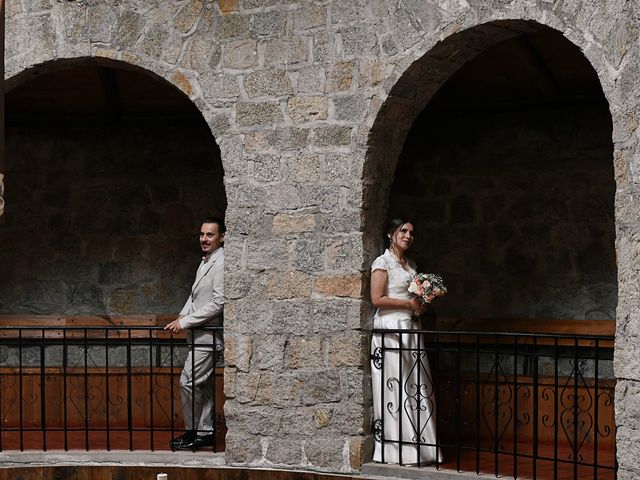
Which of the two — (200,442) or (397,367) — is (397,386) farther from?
(200,442)

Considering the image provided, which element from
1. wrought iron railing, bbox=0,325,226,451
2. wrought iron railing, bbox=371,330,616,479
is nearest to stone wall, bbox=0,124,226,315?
wrought iron railing, bbox=0,325,226,451

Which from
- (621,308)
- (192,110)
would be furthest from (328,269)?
(192,110)

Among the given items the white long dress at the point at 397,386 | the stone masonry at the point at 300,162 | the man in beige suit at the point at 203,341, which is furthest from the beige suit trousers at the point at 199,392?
the white long dress at the point at 397,386

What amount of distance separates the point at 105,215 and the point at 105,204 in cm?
9

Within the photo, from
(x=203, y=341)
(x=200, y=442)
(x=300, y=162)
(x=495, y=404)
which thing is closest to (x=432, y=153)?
(x=300, y=162)

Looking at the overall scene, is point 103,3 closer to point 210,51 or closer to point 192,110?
point 210,51

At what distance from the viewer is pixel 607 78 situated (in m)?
5.97

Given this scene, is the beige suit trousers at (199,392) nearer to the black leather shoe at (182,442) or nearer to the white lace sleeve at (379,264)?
the black leather shoe at (182,442)

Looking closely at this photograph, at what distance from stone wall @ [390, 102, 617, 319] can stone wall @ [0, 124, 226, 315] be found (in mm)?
1759

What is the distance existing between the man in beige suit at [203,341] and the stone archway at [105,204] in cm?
172

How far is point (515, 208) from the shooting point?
28.4ft

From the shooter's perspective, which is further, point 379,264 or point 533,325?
point 533,325

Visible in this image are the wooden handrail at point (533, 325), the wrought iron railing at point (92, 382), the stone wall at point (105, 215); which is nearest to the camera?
the wooden handrail at point (533, 325)

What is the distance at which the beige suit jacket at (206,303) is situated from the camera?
750 centimetres
